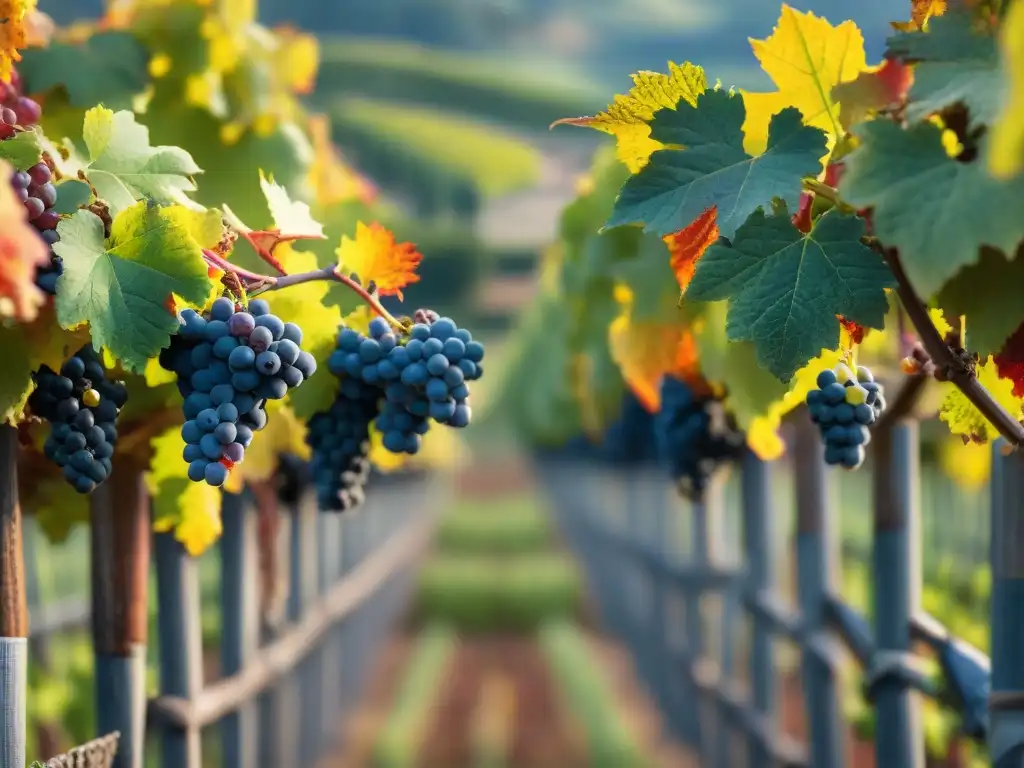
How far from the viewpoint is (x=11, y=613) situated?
5.27ft

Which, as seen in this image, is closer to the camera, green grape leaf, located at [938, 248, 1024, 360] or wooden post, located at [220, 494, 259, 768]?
green grape leaf, located at [938, 248, 1024, 360]

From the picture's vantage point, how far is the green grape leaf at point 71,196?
4.55 ft

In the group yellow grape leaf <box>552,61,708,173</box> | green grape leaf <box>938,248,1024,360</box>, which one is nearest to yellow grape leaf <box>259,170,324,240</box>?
yellow grape leaf <box>552,61,708,173</box>

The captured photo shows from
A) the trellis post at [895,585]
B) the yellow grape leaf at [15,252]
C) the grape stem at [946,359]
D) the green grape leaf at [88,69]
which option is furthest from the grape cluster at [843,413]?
the green grape leaf at [88,69]

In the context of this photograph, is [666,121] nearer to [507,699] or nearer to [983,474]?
[983,474]

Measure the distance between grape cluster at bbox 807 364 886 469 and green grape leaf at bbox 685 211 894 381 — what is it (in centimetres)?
18

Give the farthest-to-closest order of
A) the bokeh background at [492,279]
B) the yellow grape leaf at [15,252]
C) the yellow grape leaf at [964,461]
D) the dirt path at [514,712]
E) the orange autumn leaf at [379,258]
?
the dirt path at [514,712]
the yellow grape leaf at [964,461]
the bokeh background at [492,279]
the orange autumn leaf at [379,258]
the yellow grape leaf at [15,252]

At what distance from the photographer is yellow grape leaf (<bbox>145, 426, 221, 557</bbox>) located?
78.9 inches

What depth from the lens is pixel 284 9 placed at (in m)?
8.40

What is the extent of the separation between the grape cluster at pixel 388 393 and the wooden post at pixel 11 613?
18.4 inches

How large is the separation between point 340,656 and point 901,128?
20.9 ft

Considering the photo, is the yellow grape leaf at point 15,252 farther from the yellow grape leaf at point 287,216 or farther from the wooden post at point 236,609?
the wooden post at point 236,609

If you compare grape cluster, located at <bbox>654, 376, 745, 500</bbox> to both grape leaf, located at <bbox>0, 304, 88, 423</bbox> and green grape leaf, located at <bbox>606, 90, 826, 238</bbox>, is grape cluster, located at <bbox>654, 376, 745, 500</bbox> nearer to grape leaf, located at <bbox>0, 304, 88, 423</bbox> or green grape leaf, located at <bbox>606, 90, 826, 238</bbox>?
green grape leaf, located at <bbox>606, 90, 826, 238</bbox>

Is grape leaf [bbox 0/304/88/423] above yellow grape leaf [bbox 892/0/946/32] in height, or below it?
below
